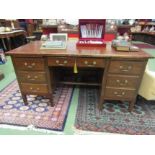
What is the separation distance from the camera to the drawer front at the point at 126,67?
1444 mm

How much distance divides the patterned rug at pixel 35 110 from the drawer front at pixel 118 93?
0.61 metres

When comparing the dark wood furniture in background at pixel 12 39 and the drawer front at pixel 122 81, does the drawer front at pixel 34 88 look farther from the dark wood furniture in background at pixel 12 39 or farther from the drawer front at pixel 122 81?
the dark wood furniture in background at pixel 12 39

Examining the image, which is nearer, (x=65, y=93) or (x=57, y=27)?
(x=65, y=93)

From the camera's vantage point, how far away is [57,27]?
5.23 m

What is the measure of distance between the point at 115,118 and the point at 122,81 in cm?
49

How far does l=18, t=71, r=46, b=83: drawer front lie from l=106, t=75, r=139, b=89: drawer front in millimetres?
785

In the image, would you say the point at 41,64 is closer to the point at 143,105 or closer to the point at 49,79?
the point at 49,79

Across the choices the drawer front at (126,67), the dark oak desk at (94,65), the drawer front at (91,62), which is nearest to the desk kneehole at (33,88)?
the dark oak desk at (94,65)

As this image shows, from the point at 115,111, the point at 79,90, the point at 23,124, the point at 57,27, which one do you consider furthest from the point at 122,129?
the point at 57,27

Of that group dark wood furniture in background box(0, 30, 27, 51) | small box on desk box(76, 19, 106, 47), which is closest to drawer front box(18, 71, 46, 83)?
small box on desk box(76, 19, 106, 47)

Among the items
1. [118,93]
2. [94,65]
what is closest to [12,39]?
[94,65]

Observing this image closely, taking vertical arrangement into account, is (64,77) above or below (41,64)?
below
